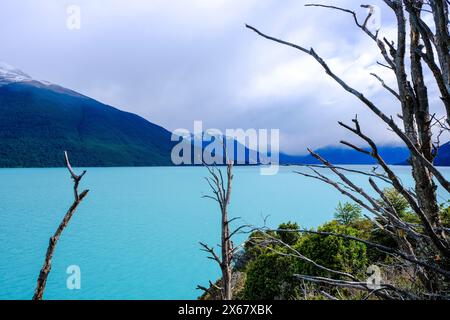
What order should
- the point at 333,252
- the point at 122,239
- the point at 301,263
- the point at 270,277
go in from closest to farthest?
the point at 301,263 → the point at 333,252 → the point at 270,277 → the point at 122,239

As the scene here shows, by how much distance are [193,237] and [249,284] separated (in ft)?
122

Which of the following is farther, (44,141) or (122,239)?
(44,141)

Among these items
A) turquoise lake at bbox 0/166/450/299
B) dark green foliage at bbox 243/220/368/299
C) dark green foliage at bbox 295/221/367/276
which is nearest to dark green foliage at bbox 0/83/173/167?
turquoise lake at bbox 0/166/450/299

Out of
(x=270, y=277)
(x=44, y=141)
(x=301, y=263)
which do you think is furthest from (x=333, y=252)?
(x=44, y=141)

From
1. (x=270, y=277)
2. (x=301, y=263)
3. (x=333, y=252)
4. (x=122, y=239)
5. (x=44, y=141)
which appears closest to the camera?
(x=301, y=263)

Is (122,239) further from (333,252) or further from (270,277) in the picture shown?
(333,252)

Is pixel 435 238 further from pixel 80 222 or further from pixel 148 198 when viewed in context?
pixel 148 198

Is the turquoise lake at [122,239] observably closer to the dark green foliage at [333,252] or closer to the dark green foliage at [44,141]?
the dark green foliage at [333,252]

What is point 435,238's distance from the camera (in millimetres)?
787

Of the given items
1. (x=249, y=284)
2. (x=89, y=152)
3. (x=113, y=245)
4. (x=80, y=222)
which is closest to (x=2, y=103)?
(x=89, y=152)

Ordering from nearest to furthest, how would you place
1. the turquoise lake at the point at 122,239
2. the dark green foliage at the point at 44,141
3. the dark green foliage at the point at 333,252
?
the dark green foliage at the point at 333,252, the turquoise lake at the point at 122,239, the dark green foliage at the point at 44,141

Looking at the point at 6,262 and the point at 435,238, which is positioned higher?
the point at 435,238

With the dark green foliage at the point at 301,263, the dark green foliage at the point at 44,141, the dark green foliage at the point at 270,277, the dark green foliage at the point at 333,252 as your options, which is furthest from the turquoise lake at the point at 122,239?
→ the dark green foliage at the point at 44,141

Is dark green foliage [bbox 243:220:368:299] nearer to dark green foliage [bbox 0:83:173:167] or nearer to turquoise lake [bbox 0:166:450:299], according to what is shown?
turquoise lake [bbox 0:166:450:299]
